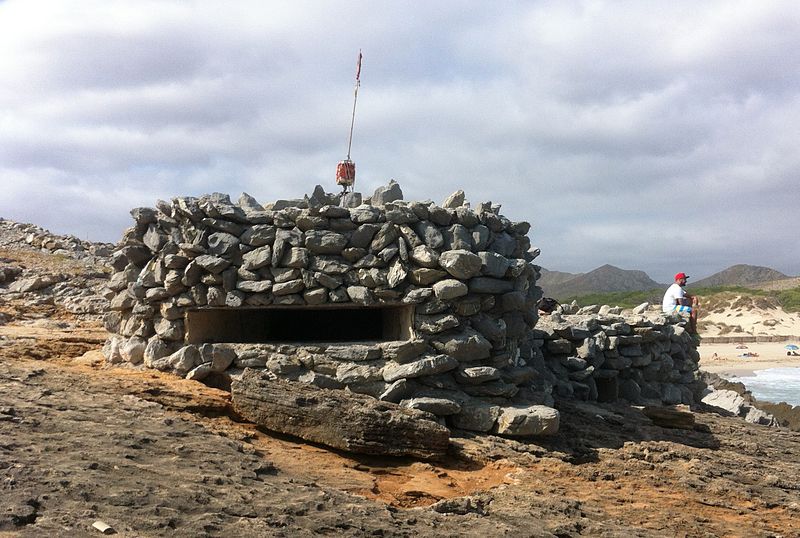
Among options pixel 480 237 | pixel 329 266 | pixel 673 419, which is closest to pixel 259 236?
pixel 329 266

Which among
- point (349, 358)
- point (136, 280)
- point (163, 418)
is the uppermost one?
point (136, 280)

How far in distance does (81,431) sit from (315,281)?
2713 mm

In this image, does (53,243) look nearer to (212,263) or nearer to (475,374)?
(212,263)

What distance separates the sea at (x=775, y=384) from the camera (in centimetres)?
2336

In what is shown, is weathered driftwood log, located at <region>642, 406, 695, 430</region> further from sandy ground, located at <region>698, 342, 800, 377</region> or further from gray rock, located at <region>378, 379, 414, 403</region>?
sandy ground, located at <region>698, 342, 800, 377</region>

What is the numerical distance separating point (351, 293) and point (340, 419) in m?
1.45

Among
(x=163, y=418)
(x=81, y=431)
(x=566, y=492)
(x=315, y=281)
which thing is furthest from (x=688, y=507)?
(x=81, y=431)

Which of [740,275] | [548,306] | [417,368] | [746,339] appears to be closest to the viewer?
[417,368]

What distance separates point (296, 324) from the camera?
10.1m

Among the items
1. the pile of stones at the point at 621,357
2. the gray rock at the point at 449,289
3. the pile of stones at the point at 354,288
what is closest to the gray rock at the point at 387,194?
the pile of stones at the point at 354,288

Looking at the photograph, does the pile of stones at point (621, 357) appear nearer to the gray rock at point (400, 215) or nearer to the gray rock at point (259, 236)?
the gray rock at point (400, 215)

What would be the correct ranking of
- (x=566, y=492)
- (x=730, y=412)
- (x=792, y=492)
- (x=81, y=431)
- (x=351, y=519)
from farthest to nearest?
(x=730, y=412) < (x=792, y=492) < (x=566, y=492) < (x=81, y=431) < (x=351, y=519)

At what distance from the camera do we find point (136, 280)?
775cm

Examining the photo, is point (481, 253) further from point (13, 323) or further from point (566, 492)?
point (13, 323)
